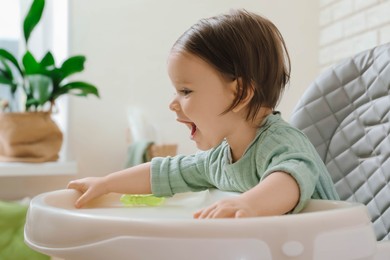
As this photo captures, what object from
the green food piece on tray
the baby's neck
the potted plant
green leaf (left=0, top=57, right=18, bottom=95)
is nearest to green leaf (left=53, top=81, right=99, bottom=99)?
the potted plant

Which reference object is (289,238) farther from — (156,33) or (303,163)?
(156,33)

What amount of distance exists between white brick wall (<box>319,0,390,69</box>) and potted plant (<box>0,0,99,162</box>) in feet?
3.17

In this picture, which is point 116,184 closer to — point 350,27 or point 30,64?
point 30,64

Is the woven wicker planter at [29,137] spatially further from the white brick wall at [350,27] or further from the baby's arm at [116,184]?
the white brick wall at [350,27]

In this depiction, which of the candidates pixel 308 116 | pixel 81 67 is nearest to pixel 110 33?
pixel 81 67

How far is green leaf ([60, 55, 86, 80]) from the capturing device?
185 cm

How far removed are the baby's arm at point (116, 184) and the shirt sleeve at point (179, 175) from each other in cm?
2

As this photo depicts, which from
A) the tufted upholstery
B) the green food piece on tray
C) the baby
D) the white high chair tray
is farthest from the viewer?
the tufted upholstery

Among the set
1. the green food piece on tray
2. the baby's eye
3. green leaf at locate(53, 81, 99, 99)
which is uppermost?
the baby's eye

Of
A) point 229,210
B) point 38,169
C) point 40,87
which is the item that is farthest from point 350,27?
point 229,210

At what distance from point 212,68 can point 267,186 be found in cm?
22

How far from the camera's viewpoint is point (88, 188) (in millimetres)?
863

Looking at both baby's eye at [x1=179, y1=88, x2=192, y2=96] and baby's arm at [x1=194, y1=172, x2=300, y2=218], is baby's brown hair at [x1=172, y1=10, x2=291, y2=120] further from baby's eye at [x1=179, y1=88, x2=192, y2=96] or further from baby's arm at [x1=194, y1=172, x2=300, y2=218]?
baby's arm at [x1=194, y1=172, x2=300, y2=218]

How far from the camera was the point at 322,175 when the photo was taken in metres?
0.83
